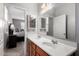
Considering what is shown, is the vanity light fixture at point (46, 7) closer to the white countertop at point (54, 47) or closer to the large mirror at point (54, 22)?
the large mirror at point (54, 22)

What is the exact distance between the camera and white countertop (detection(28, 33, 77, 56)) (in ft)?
5.45

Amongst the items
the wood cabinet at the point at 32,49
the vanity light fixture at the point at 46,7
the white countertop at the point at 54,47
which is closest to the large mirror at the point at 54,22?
the vanity light fixture at the point at 46,7

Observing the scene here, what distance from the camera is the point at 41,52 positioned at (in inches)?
67.6

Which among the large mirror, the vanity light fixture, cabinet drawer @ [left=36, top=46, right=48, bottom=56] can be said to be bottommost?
cabinet drawer @ [left=36, top=46, right=48, bottom=56]

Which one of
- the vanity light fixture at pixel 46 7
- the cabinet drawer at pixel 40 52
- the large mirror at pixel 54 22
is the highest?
the vanity light fixture at pixel 46 7

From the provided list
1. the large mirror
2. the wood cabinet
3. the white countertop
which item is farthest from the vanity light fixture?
the wood cabinet

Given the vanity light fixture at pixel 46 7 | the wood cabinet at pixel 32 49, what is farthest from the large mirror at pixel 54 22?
the wood cabinet at pixel 32 49

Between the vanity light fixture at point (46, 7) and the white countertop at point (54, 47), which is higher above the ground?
the vanity light fixture at point (46, 7)

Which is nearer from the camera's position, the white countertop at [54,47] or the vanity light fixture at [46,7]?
the white countertop at [54,47]

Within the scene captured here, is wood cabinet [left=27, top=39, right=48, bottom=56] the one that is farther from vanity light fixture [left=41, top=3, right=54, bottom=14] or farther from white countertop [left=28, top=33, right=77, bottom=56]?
vanity light fixture [left=41, top=3, right=54, bottom=14]

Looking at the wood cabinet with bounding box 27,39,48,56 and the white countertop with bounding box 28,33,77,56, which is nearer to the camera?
the white countertop with bounding box 28,33,77,56

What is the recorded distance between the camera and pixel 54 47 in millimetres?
1722

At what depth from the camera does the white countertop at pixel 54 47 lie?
5.45ft

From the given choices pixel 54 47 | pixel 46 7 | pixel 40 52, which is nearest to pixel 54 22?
pixel 46 7
